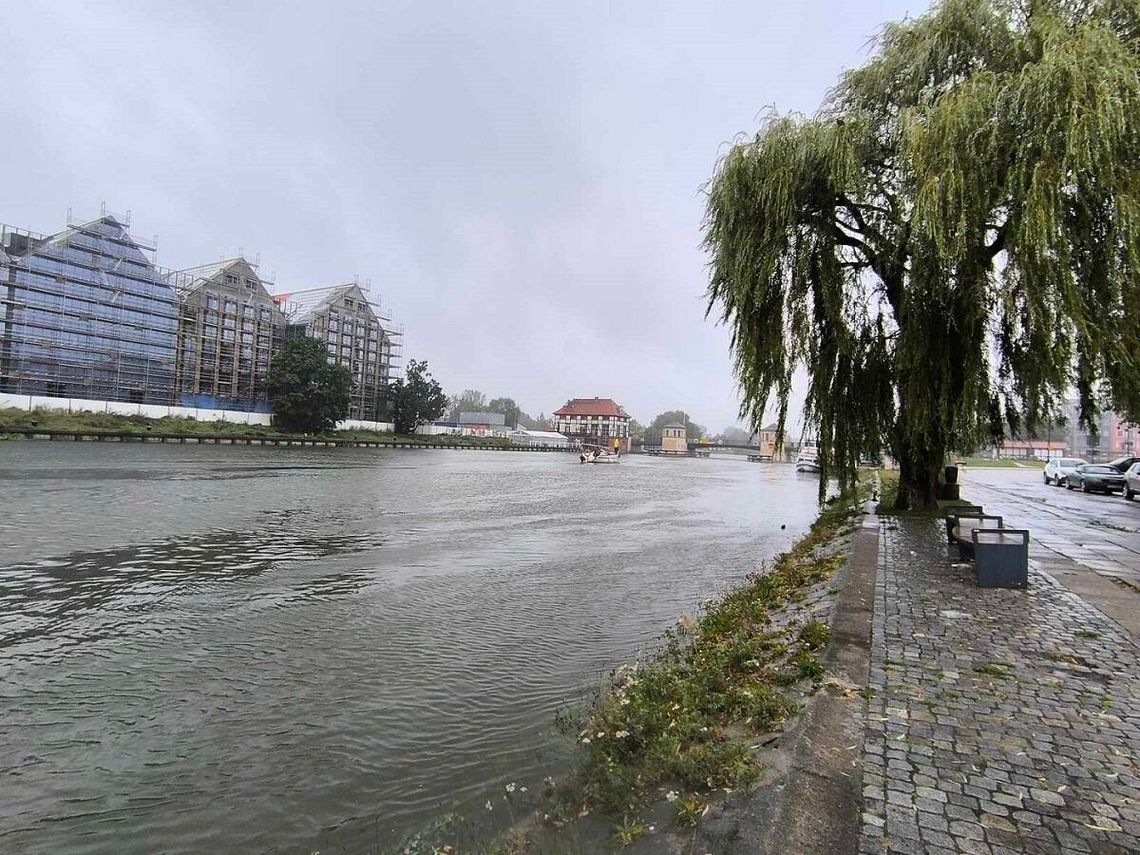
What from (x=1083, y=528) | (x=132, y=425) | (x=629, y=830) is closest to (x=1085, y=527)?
(x=1083, y=528)

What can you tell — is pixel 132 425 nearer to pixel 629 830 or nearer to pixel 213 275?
pixel 213 275

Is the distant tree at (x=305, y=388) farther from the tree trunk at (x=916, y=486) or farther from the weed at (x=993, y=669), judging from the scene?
the weed at (x=993, y=669)

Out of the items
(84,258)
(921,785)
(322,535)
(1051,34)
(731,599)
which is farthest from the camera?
(84,258)

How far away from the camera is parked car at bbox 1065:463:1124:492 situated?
29172mm

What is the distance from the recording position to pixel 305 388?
84312 mm

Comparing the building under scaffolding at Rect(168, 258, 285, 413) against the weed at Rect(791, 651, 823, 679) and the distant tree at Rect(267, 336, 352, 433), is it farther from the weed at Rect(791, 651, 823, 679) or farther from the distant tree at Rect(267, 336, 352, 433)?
the weed at Rect(791, 651, 823, 679)

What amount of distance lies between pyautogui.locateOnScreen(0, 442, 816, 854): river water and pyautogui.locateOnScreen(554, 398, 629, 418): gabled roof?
166895mm

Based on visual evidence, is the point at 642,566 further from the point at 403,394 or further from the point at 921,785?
the point at 403,394

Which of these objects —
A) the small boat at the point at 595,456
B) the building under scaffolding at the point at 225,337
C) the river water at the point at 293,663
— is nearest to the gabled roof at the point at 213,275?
the building under scaffolding at the point at 225,337

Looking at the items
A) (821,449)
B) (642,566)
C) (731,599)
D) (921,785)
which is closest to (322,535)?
(642,566)

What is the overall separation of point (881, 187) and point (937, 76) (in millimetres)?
2555

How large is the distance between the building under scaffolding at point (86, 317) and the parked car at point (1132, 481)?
90048mm

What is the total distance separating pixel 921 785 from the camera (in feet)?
11.4

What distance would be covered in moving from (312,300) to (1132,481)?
117094 mm
